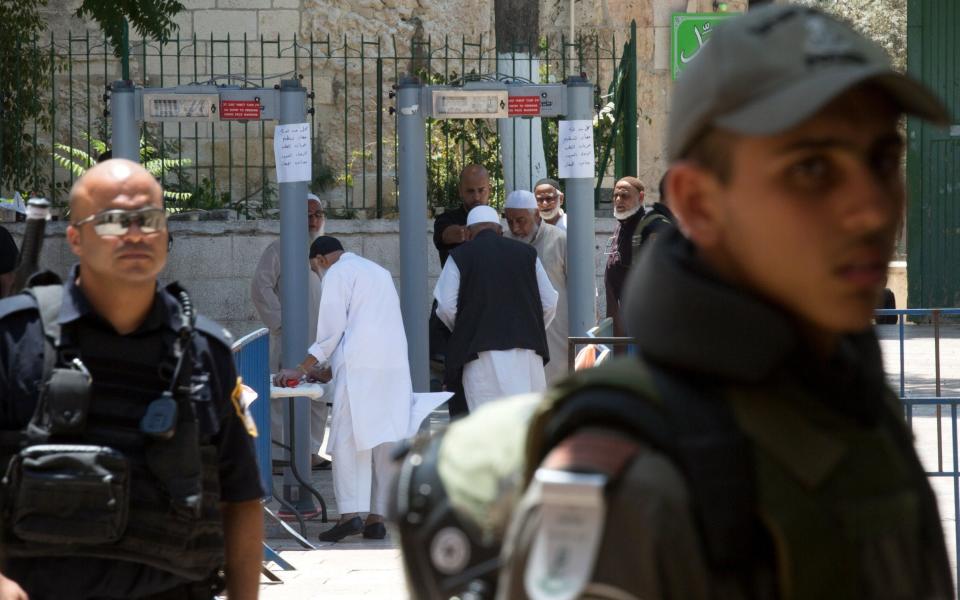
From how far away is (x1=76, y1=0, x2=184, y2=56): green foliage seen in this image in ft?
35.8

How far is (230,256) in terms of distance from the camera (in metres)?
13.0

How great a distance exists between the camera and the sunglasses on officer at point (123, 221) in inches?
126

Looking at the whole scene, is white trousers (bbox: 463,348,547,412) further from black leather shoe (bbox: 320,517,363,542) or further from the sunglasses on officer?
the sunglasses on officer

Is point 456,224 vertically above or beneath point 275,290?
above

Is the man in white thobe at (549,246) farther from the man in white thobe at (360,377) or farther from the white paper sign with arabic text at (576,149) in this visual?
the man in white thobe at (360,377)

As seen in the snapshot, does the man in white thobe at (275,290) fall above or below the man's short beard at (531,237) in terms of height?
below

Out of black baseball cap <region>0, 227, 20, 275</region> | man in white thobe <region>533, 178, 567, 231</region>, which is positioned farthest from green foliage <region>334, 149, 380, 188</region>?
black baseball cap <region>0, 227, 20, 275</region>

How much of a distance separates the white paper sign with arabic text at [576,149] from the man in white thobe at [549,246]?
37.1 inches

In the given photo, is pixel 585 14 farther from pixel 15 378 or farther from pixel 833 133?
pixel 833 133

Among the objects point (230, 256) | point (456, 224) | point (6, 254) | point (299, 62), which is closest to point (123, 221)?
point (6, 254)

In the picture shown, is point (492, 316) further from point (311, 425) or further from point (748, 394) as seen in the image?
point (748, 394)

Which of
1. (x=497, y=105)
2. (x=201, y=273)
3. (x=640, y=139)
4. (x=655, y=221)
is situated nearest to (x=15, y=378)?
(x=497, y=105)

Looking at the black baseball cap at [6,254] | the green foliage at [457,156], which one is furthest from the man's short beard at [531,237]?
the black baseball cap at [6,254]

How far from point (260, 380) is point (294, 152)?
157 cm
